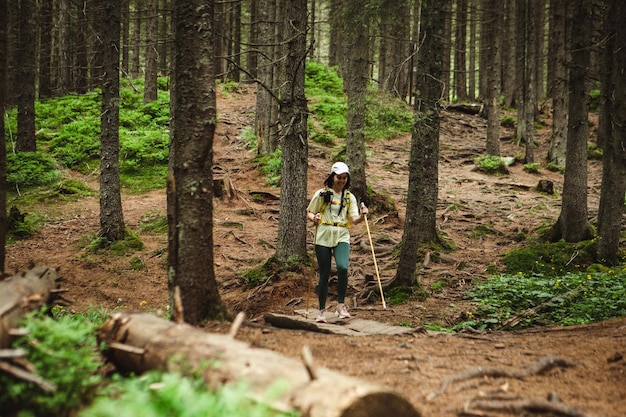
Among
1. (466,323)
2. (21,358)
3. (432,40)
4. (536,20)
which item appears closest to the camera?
(21,358)

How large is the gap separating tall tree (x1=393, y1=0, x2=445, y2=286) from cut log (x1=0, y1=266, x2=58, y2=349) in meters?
6.15

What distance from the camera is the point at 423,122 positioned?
991cm

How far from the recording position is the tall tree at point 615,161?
33.1ft

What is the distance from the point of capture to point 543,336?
6887mm

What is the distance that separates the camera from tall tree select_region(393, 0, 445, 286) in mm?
9789

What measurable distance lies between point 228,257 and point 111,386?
9195 millimetres

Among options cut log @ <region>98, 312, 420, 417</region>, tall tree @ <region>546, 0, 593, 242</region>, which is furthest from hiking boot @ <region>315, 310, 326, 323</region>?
tall tree @ <region>546, 0, 593, 242</region>

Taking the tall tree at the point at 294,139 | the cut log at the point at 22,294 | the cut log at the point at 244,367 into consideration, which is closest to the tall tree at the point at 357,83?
the tall tree at the point at 294,139

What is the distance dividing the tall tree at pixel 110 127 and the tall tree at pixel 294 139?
4770mm

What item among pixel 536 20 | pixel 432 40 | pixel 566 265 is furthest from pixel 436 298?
pixel 536 20

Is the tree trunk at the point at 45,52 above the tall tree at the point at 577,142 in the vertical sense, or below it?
above

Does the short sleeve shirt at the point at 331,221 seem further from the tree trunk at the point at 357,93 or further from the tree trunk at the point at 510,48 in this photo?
the tree trunk at the point at 510,48

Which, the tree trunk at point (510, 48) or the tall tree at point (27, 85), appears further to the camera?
the tree trunk at point (510, 48)

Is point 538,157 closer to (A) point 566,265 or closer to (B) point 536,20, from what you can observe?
(B) point 536,20
